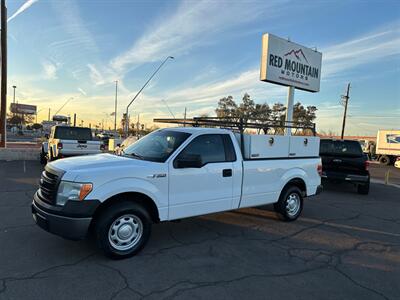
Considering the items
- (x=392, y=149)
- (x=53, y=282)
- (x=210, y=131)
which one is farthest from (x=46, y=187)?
(x=392, y=149)

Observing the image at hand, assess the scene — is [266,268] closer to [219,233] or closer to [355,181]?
[219,233]

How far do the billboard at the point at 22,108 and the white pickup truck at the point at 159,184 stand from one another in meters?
93.6

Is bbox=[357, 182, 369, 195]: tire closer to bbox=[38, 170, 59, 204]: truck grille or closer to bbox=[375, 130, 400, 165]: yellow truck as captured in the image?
bbox=[38, 170, 59, 204]: truck grille

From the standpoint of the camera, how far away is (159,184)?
471 centimetres

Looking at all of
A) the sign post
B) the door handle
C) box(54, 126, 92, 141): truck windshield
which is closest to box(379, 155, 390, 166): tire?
the sign post

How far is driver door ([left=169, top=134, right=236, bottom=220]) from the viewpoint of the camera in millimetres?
4926

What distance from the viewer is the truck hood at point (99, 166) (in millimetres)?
4180

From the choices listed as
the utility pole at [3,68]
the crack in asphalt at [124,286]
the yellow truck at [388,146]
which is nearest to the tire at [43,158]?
the utility pole at [3,68]

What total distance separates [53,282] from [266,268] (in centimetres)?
270

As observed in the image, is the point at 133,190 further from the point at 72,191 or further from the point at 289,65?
the point at 289,65

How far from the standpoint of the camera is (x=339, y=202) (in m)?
9.42

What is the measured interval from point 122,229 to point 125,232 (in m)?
0.07

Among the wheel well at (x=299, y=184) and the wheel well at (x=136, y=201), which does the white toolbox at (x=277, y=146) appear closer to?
the wheel well at (x=299, y=184)

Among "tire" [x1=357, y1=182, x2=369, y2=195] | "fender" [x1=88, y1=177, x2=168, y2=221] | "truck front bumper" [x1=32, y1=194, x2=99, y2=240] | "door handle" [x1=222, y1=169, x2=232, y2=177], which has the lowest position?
"tire" [x1=357, y1=182, x2=369, y2=195]
